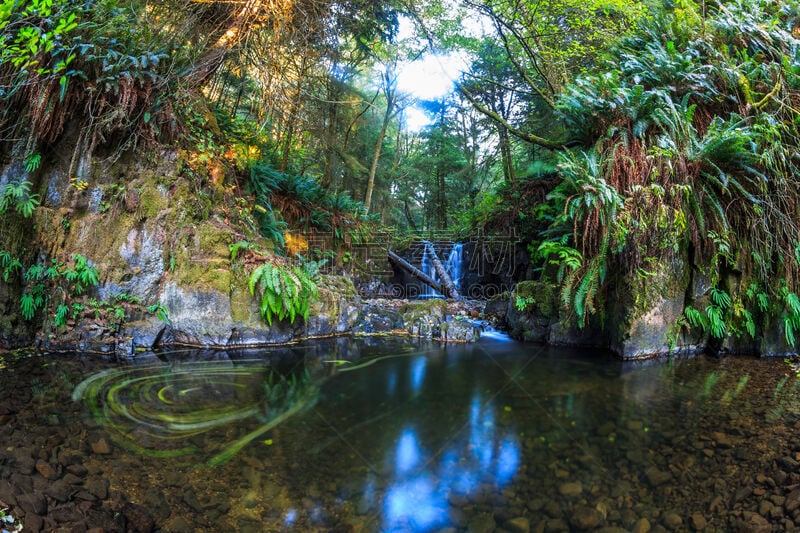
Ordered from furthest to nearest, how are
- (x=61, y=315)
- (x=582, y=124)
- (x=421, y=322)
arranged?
(x=421, y=322), (x=582, y=124), (x=61, y=315)

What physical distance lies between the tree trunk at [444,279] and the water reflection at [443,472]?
23.3 ft

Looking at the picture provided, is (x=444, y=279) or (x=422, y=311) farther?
(x=444, y=279)

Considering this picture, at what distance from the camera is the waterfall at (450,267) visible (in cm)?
1168

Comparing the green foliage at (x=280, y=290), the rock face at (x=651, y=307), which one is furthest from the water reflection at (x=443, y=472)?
the rock face at (x=651, y=307)

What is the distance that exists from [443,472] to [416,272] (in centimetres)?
861

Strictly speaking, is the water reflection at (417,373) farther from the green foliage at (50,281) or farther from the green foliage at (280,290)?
the green foliage at (50,281)

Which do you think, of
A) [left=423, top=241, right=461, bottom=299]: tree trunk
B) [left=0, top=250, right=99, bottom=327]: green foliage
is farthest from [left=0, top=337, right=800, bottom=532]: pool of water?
[left=423, top=241, right=461, bottom=299]: tree trunk

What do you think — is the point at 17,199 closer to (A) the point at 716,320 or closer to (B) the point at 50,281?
(B) the point at 50,281

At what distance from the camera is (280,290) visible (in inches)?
242

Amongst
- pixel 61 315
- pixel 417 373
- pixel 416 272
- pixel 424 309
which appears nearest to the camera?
pixel 61 315

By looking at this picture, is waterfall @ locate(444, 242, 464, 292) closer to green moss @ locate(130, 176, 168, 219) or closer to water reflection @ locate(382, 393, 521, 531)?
green moss @ locate(130, 176, 168, 219)

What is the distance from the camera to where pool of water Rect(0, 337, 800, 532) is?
8.04 feet

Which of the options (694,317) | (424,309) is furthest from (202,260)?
(694,317)

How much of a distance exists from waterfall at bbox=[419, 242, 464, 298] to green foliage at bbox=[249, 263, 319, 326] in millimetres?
5488
